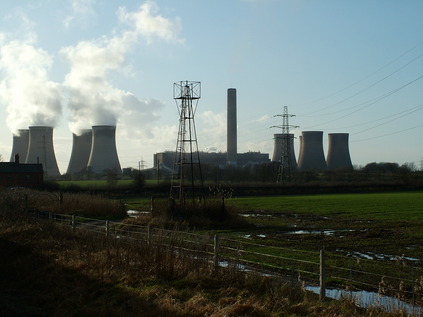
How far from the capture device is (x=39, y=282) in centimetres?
910

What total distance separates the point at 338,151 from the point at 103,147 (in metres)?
43.5

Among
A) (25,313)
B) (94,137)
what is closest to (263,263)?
(25,313)

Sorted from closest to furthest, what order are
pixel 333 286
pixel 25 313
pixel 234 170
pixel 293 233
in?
pixel 25 313
pixel 333 286
pixel 293 233
pixel 234 170

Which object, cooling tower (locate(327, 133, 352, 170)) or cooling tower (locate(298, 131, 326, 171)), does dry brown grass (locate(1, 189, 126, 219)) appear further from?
cooling tower (locate(327, 133, 352, 170))

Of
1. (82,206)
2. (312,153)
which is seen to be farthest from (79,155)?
(82,206)

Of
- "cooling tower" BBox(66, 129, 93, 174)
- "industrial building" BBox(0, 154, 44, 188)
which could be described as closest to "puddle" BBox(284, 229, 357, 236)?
"industrial building" BBox(0, 154, 44, 188)

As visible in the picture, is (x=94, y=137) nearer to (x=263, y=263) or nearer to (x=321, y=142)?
(x=321, y=142)

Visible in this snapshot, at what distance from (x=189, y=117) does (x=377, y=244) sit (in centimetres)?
1204

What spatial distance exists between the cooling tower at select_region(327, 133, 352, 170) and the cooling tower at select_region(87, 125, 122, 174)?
40530mm

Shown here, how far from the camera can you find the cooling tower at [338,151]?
89.2 m

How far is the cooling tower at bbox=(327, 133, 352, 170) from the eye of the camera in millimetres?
89188

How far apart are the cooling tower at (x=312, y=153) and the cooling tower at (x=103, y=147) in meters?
35.4

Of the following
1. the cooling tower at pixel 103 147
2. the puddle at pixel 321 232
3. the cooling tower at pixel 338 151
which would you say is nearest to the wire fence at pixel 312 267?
the puddle at pixel 321 232

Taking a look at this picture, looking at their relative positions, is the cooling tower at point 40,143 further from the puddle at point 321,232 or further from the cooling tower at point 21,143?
the puddle at point 321,232
